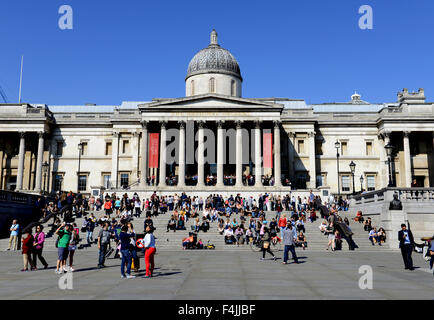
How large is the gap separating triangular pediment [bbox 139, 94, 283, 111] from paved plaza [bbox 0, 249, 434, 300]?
3346 centimetres

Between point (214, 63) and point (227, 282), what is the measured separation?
1931 inches

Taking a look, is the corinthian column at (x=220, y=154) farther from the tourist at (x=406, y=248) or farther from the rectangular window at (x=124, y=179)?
the tourist at (x=406, y=248)

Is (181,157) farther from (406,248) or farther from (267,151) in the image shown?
(406,248)

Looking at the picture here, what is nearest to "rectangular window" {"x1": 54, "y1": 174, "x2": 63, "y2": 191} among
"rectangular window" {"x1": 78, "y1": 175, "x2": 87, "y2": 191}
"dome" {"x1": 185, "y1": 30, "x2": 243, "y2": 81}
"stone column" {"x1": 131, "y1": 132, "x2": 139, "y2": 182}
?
"rectangular window" {"x1": 78, "y1": 175, "x2": 87, "y2": 191}

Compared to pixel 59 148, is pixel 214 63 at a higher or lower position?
higher

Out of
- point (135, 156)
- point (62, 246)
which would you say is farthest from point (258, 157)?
point (62, 246)

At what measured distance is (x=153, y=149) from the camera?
162 ft

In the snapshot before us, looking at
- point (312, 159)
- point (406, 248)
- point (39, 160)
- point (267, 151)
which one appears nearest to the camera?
point (406, 248)

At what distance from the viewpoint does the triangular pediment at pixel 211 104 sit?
49375 millimetres

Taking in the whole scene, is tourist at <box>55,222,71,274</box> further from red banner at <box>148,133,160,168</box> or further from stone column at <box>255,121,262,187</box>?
red banner at <box>148,133,160,168</box>

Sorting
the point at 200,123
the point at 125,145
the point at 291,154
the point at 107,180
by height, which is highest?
the point at 200,123

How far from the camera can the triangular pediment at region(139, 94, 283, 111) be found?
162 ft

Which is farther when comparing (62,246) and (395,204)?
(395,204)
